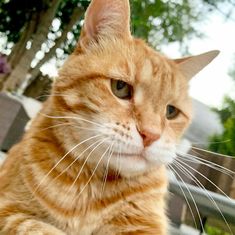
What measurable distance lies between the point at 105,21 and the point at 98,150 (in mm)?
384

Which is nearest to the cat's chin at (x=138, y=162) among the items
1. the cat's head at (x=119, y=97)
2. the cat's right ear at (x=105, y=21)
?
the cat's head at (x=119, y=97)

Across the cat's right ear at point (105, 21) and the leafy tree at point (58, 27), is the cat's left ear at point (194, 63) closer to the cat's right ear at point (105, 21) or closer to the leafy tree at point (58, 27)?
the cat's right ear at point (105, 21)

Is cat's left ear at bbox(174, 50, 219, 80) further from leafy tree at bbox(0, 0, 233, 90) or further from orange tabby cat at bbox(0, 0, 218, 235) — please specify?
leafy tree at bbox(0, 0, 233, 90)

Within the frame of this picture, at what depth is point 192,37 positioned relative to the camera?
4.39m

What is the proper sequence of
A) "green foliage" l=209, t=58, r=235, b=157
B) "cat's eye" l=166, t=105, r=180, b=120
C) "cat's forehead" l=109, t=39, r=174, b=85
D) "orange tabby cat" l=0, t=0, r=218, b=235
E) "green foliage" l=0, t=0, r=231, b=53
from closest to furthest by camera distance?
"orange tabby cat" l=0, t=0, r=218, b=235 → "cat's forehead" l=109, t=39, r=174, b=85 → "cat's eye" l=166, t=105, r=180, b=120 → "green foliage" l=209, t=58, r=235, b=157 → "green foliage" l=0, t=0, r=231, b=53

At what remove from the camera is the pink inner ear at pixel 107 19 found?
1146mm

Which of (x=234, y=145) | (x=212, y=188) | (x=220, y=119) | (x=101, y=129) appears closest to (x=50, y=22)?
(x=220, y=119)

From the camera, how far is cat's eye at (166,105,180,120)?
1193mm

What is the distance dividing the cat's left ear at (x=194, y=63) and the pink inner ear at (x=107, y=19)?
0.23 m

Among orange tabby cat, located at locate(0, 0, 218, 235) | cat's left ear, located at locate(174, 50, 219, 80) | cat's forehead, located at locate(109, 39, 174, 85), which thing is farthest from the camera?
cat's left ear, located at locate(174, 50, 219, 80)

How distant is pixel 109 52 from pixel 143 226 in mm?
456

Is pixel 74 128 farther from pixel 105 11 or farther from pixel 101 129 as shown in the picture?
pixel 105 11

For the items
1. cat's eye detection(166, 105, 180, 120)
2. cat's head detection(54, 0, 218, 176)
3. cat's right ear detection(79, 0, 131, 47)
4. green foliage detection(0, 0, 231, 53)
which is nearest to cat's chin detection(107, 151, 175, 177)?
cat's head detection(54, 0, 218, 176)

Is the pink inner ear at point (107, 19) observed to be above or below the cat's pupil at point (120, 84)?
above
